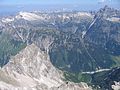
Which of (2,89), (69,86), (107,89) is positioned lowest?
(107,89)

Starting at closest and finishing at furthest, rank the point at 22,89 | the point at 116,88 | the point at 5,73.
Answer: the point at 22,89 < the point at 5,73 < the point at 116,88

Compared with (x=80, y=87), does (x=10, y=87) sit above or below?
above

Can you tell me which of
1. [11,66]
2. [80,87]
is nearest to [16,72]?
[11,66]

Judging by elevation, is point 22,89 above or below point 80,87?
above

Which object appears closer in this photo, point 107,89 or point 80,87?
point 80,87

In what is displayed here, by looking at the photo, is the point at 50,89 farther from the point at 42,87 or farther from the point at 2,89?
the point at 2,89

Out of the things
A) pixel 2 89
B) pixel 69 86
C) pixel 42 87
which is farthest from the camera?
pixel 69 86

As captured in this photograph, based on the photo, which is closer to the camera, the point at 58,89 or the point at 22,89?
the point at 22,89

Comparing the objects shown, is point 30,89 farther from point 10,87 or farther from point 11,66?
point 11,66

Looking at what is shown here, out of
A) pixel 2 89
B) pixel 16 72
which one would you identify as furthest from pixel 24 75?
pixel 2 89
